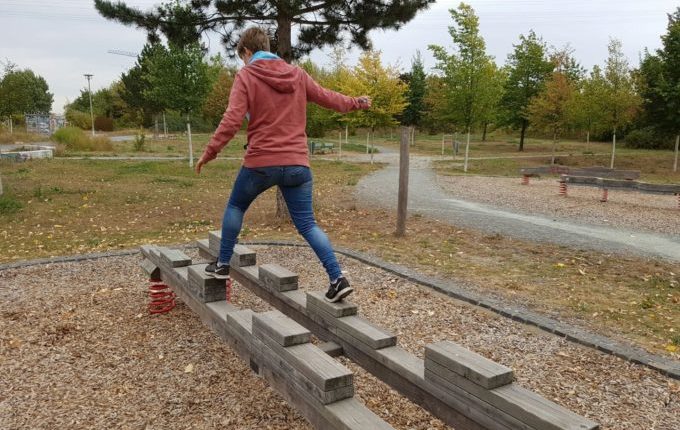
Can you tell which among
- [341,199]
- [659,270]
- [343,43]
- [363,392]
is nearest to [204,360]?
[363,392]

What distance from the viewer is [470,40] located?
2166 cm

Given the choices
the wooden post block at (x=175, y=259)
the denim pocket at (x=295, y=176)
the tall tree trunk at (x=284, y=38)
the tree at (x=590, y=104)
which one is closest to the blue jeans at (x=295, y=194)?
the denim pocket at (x=295, y=176)

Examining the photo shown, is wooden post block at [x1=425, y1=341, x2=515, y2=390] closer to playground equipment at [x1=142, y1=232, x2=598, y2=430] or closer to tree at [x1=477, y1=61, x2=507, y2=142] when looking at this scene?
playground equipment at [x1=142, y1=232, x2=598, y2=430]

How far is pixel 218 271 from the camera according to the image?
343 centimetres

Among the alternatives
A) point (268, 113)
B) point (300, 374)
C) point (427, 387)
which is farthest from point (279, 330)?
point (268, 113)

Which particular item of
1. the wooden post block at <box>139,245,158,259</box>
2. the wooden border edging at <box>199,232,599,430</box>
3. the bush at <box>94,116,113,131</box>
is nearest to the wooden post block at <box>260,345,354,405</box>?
the wooden border edging at <box>199,232,599,430</box>

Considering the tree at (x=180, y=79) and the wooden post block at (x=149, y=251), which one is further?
the tree at (x=180, y=79)

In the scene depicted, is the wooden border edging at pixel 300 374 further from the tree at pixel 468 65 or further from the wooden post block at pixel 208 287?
the tree at pixel 468 65

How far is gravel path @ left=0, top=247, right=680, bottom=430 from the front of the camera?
3004 mm

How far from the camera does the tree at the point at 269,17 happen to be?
837 centimetres

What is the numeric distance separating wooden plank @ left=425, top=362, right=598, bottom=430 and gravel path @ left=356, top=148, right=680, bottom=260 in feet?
21.0

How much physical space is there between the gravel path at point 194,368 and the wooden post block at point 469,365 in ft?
3.14

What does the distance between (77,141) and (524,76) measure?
26841 mm

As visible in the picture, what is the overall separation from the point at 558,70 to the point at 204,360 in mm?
36544
